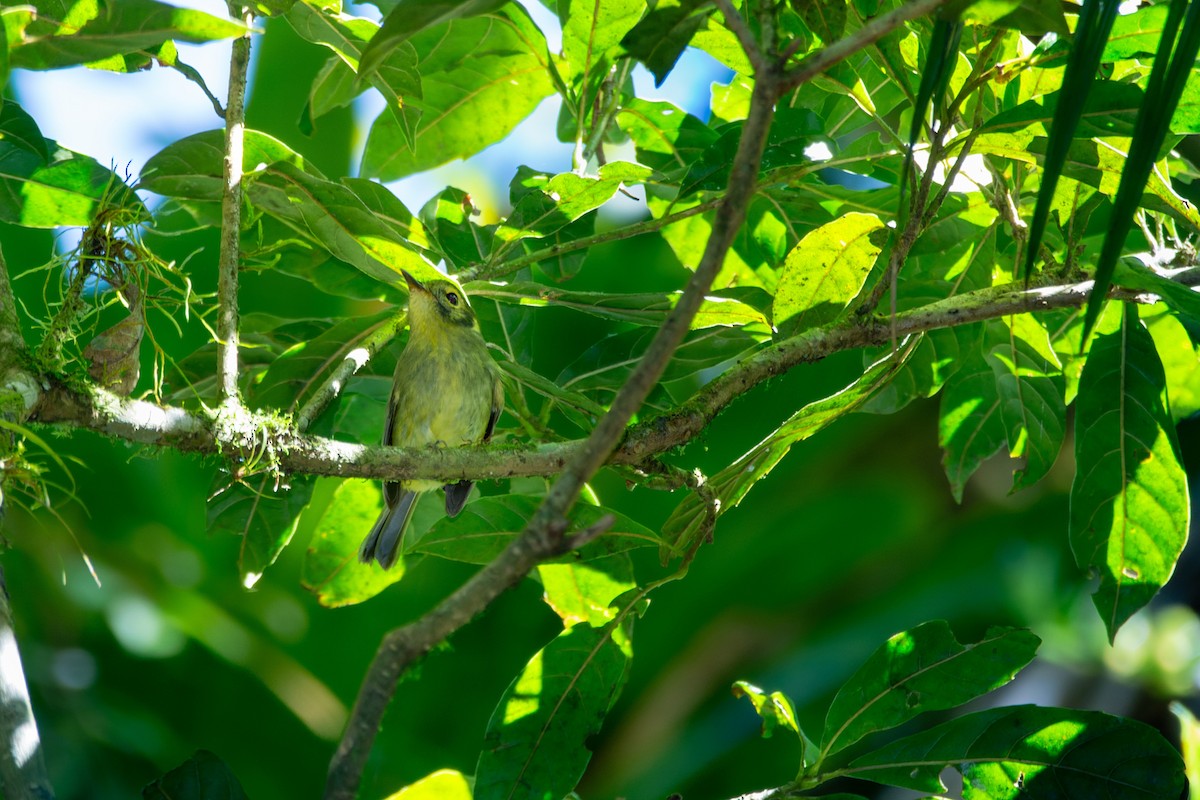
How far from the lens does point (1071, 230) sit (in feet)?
7.60

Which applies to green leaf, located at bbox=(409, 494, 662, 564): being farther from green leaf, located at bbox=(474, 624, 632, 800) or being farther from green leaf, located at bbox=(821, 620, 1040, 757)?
green leaf, located at bbox=(821, 620, 1040, 757)

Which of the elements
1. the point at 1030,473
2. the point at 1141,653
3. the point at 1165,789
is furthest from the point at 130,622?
the point at 1141,653

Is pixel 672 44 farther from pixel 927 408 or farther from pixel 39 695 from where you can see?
pixel 927 408

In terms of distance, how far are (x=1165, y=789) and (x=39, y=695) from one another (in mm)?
4076

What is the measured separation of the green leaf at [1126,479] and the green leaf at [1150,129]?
99cm

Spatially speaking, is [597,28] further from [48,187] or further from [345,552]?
[345,552]

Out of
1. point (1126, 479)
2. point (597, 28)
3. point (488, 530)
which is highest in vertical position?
point (597, 28)

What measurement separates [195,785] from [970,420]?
2103 mm

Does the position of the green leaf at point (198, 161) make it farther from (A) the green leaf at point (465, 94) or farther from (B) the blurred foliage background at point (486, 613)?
(B) the blurred foliage background at point (486, 613)

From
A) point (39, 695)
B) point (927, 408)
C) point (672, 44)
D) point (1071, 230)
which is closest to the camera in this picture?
point (672, 44)

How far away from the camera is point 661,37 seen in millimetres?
1747

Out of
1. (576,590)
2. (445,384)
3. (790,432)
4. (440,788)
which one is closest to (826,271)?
(790,432)

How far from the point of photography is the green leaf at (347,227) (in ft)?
7.26

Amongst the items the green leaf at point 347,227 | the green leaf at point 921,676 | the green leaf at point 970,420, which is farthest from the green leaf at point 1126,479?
the green leaf at point 347,227
